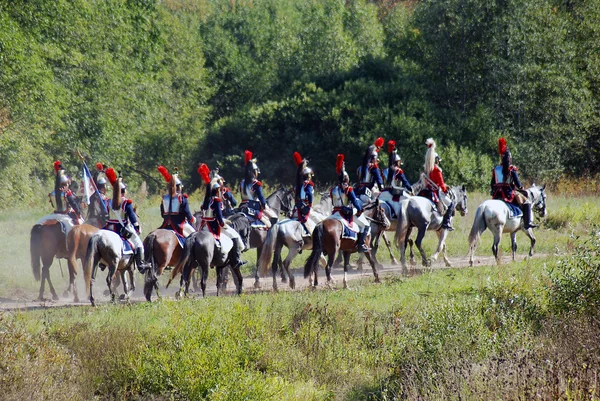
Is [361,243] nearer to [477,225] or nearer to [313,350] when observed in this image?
[477,225]

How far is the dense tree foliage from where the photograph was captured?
36344mm

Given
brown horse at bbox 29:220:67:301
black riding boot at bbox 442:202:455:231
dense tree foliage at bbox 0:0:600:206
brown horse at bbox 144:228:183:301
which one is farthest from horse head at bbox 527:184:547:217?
dense tree foliage at bbox 0:0:600:206

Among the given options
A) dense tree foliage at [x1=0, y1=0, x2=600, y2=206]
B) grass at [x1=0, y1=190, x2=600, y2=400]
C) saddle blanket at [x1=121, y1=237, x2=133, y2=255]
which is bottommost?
grass at [x1=0, y1=190, x2=600, y2=400]

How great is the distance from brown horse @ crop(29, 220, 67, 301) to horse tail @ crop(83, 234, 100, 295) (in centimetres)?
268

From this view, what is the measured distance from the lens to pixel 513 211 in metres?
22.5

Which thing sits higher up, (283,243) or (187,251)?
(283,243)

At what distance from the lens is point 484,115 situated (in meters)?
42.3

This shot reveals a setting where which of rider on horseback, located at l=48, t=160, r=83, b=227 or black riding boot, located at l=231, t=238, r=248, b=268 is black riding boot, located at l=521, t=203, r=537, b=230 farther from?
rider on horseback, located at l=48, t=160, r=83, b=227

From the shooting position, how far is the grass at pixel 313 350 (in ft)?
36.3

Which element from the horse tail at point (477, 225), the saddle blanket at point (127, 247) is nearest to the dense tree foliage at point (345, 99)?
the saddle blanket at point (127, 247)

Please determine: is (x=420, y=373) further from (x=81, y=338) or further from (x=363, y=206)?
(x=363, y=206)

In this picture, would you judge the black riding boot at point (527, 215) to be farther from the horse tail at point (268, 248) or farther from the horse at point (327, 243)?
the horse tail at point (268, 248)

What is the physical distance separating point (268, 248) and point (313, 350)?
6500 millimetres

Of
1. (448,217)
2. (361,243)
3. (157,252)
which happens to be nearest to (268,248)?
(361,243)
